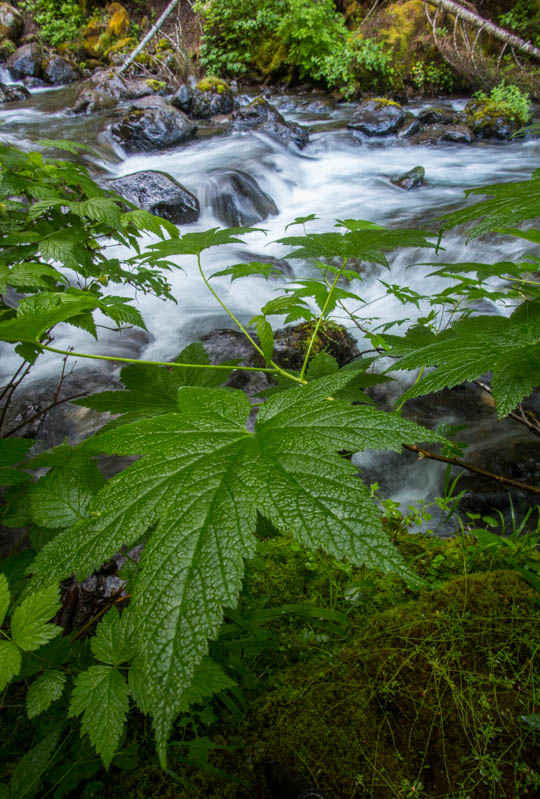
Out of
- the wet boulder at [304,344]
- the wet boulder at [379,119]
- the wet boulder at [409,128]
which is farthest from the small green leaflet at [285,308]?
the wet boulder at [409,128]

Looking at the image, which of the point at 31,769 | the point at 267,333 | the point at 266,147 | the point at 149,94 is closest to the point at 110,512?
the point at 267,333

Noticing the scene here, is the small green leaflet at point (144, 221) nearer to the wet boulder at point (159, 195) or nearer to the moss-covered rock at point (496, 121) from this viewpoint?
the wet boulder at point (159, 195)

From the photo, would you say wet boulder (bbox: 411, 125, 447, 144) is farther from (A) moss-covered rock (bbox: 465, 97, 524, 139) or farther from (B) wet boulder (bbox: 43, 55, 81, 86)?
(B) wet boulder (bbox: 43, 55, 81, 86)

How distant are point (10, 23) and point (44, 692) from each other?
24115mm

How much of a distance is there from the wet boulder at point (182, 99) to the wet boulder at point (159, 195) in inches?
247

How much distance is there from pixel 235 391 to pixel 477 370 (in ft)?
1.74

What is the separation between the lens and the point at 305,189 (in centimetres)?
912

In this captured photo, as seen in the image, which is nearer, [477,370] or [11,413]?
[477,370]

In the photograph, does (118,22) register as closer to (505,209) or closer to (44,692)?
(505,209)

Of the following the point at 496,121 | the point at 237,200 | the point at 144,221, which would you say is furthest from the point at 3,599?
the point at 496,121

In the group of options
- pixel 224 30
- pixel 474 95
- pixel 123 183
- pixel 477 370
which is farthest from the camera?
pixel 224 30

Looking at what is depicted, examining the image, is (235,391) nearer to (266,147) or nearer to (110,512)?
(110,512)

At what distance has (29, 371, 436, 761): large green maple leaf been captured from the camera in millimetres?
577

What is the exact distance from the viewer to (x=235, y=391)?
0.98m
